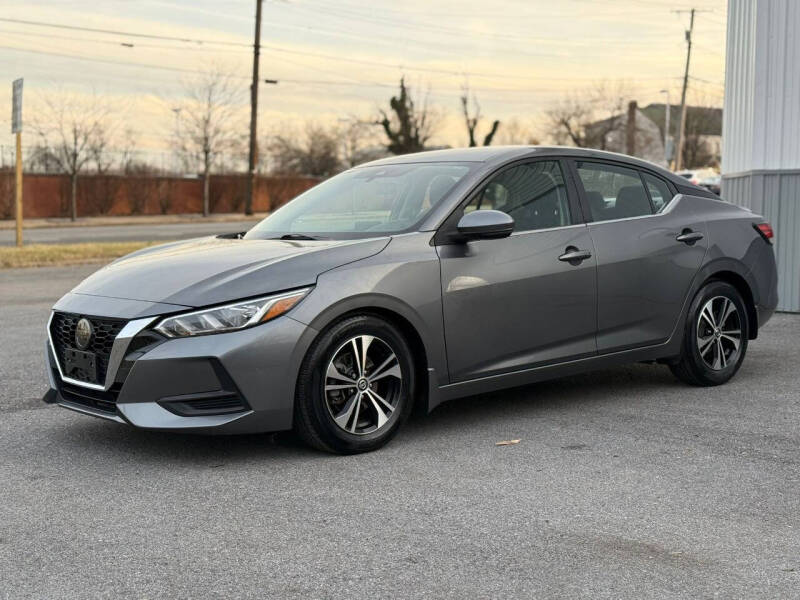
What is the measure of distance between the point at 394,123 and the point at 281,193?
987 centimetres

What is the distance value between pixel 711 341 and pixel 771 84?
5.28 metres

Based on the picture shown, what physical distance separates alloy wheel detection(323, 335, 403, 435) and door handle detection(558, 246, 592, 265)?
135 centimetres

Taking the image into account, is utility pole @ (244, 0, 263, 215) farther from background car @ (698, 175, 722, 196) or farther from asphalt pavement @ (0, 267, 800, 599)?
asphalt pavement @ (0, 267, 800, 599)

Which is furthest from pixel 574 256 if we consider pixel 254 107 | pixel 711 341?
pixel 254 107

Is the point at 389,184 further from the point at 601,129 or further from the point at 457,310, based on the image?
the point at 601,129

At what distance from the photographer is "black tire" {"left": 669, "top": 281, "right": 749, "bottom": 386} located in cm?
690

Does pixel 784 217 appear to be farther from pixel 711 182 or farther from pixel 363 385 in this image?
pixel 711 182

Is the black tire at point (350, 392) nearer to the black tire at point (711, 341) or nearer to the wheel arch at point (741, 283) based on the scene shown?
the black tire at point (711, 341)

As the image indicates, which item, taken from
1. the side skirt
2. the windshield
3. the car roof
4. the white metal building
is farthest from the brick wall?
the side skirt

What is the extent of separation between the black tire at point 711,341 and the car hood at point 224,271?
8.10 ft

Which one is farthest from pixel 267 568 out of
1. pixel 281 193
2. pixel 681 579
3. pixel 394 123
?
pixel 394 123

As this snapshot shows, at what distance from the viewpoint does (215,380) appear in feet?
16.1

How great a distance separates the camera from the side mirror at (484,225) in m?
5.61

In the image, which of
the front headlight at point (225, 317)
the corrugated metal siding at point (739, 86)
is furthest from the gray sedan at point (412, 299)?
the corrugated metal siding at point (739, 86)
